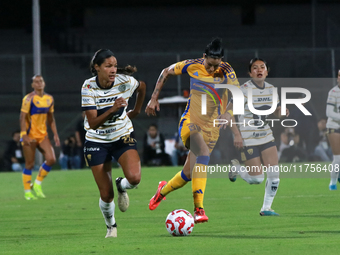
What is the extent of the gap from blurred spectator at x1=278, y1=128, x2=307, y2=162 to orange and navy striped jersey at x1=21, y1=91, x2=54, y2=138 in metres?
10.3

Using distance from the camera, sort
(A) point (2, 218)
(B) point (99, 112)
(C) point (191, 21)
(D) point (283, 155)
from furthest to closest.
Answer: (C) point (191, 21) < (D) point (283, 155) < (A) point (2, 218) < (B) point (99, 112)

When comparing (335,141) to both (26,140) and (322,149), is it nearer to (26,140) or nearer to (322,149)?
(26,140)

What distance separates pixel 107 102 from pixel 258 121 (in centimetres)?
299

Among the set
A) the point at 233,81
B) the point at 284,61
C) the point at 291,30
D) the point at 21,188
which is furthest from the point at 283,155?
the point at 233,81

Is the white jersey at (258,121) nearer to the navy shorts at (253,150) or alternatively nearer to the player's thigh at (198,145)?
the navy shorts at (253,150)

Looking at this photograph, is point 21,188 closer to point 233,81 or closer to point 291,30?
point 233,81

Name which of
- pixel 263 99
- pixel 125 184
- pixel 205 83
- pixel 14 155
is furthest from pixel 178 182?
pixel 14 155

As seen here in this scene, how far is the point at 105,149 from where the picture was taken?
285 inches

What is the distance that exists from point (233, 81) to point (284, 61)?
52.2 feet

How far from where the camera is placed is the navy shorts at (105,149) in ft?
23.6

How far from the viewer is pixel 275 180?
905 cm

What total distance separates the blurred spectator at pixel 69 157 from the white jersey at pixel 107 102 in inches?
559

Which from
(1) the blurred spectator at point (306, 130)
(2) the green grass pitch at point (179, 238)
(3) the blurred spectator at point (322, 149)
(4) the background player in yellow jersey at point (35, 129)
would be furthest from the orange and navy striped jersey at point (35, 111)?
(3) the blurred spectator at point (322, 149)

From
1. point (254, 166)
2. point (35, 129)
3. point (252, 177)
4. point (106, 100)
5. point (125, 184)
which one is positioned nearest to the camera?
point (106, 100)
